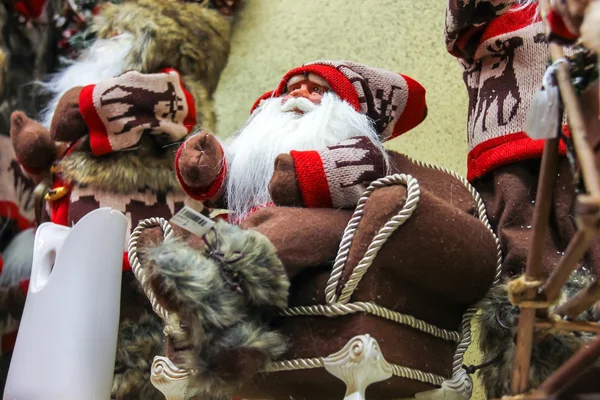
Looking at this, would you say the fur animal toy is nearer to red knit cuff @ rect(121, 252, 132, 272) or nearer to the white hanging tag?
red knit cuff @ rect(121, 252, 132, 272)

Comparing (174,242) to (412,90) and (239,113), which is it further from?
(239,113)

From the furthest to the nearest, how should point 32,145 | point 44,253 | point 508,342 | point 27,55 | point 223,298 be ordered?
point 27,55 < point 32,145 < point 44,253 < point 508,342 < point 223,298

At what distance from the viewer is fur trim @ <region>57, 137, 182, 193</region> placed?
1172mm

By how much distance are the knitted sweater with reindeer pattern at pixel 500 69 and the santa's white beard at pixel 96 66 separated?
0.58m

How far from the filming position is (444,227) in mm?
756

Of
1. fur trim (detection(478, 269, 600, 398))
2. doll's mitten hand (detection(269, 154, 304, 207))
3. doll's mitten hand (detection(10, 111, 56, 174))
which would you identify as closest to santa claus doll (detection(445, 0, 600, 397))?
fur trim (detection(478, 269, 600, 398))

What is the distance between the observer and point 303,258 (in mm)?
754

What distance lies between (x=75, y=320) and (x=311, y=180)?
361 millimetres

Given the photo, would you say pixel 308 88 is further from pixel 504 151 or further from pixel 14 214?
Answer: pixel 14 214

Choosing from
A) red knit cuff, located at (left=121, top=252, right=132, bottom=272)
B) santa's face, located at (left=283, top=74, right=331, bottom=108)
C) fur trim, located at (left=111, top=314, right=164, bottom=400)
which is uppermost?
santa's face, located at (left=283, top=74, right=331, bottom=108)

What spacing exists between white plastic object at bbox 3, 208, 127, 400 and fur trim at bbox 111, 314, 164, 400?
13 centimetres

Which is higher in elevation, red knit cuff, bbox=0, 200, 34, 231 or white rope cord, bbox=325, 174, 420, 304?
white rope cord, bbox=325, 174, 420, 304

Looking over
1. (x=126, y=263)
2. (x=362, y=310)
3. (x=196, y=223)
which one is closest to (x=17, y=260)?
(x=126, y=263)

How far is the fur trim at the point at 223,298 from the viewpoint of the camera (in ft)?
2.24
